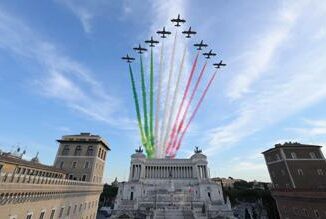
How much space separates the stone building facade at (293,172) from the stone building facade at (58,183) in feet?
154

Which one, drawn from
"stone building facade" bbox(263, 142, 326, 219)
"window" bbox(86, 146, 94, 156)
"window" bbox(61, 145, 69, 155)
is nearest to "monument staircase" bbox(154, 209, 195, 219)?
"window" bbox(86, 146, 94, 156)

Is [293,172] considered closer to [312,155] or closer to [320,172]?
[320,172]

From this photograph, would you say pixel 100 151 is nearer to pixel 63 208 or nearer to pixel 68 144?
pixel 68 144

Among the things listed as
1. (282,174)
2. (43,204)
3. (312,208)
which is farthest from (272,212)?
(43,204)

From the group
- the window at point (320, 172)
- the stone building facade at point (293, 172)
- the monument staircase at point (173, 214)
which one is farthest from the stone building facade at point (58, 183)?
the window at point (320, 172)

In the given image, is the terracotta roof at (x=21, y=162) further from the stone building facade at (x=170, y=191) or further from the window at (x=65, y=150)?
the stone building facade at (x=170, y=191)

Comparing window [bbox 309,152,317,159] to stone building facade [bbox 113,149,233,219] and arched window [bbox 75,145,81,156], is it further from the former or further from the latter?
arched window [bbox 75,145,81,156]

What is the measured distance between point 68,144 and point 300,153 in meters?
66.3

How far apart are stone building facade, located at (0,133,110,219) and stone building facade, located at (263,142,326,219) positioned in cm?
4682

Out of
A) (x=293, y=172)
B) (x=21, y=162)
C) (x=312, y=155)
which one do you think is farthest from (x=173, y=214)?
(x=312, y=155)

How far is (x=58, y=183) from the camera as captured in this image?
3103 centimetres

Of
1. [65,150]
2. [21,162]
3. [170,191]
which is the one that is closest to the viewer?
[21,162]

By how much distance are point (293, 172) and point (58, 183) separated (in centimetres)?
5851

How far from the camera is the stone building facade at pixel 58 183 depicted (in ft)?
68.1
